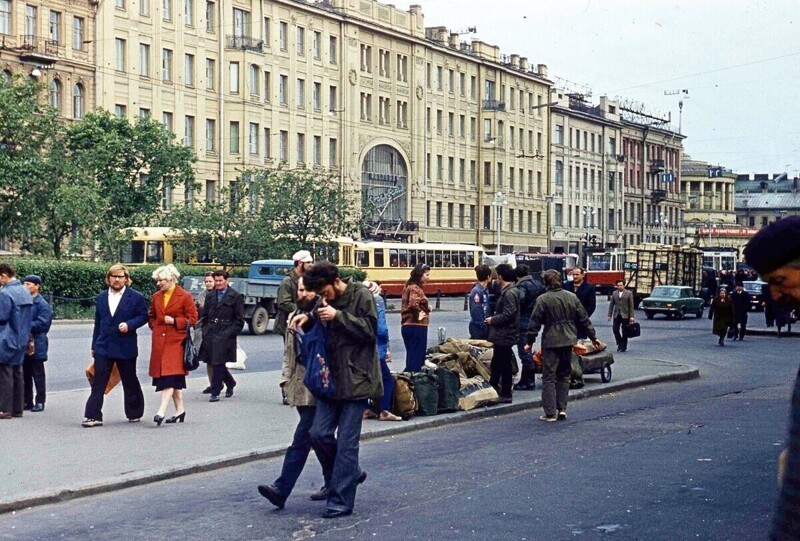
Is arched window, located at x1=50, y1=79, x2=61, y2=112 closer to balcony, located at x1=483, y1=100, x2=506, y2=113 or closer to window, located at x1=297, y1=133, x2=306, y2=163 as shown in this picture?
window, located at x1=297, y1=133, x2=306, y2=163

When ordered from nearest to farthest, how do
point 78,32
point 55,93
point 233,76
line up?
point 55,93, point 78,32, point 233,76

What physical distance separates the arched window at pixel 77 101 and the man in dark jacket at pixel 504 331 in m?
46.8

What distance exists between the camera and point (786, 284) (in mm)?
4000

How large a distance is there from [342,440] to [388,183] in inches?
2828

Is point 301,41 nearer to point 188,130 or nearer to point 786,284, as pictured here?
point 188,130

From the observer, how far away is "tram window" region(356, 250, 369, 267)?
202 feet

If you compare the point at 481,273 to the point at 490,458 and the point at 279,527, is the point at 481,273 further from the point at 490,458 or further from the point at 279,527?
the point at 279,527

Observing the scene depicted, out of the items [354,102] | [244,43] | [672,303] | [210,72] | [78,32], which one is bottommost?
[672,303]

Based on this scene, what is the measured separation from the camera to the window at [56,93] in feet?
193

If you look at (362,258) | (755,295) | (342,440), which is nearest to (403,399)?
(342,440)

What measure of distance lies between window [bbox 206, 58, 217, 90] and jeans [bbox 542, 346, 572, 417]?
5496 cm

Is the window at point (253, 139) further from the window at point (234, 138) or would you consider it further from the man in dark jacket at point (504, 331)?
the man in dark jacket at point (504, 331)

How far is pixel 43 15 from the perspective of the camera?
58.0 m

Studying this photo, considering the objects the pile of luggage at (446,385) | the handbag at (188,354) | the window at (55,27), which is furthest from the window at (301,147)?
the handbag at (188,354)
